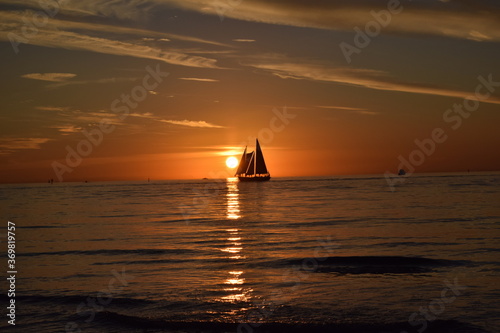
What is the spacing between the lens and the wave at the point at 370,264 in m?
20.6

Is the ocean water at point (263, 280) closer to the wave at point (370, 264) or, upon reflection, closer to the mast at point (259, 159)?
the wave at point (370, 264)

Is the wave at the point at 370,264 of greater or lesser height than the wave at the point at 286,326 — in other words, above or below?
above

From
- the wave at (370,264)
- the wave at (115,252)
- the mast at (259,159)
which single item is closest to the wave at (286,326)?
the wave at (370,264)

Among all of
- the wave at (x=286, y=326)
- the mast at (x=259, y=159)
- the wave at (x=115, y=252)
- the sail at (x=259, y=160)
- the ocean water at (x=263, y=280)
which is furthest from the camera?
the sail at (x=259, y=160)

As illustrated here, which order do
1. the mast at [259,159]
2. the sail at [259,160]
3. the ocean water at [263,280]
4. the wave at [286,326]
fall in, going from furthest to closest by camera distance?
the sail at [259,160], the mast at [259,159], the ocean water at [263,280], the wave at [286,326]

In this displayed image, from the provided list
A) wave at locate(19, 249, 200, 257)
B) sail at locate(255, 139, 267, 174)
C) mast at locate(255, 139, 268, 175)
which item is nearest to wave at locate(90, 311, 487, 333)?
wave at locate(19, 249, 200, 257)

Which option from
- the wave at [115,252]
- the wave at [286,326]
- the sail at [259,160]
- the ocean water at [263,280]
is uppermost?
the sail at [259,160]

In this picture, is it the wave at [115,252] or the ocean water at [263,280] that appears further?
the wave at [115,252]

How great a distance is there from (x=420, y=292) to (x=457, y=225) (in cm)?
2177

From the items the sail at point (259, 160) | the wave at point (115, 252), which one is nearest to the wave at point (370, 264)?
the wave at point (115, 252)

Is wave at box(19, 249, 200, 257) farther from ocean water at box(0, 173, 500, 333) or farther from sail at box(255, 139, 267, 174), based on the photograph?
sail at box(255, 139, 267, 174)

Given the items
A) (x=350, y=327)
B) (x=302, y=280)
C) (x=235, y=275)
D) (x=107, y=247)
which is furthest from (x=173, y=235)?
(x=350, y=327)

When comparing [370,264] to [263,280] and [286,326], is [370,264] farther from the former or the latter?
[286,326]

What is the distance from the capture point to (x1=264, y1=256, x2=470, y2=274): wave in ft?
67.6
